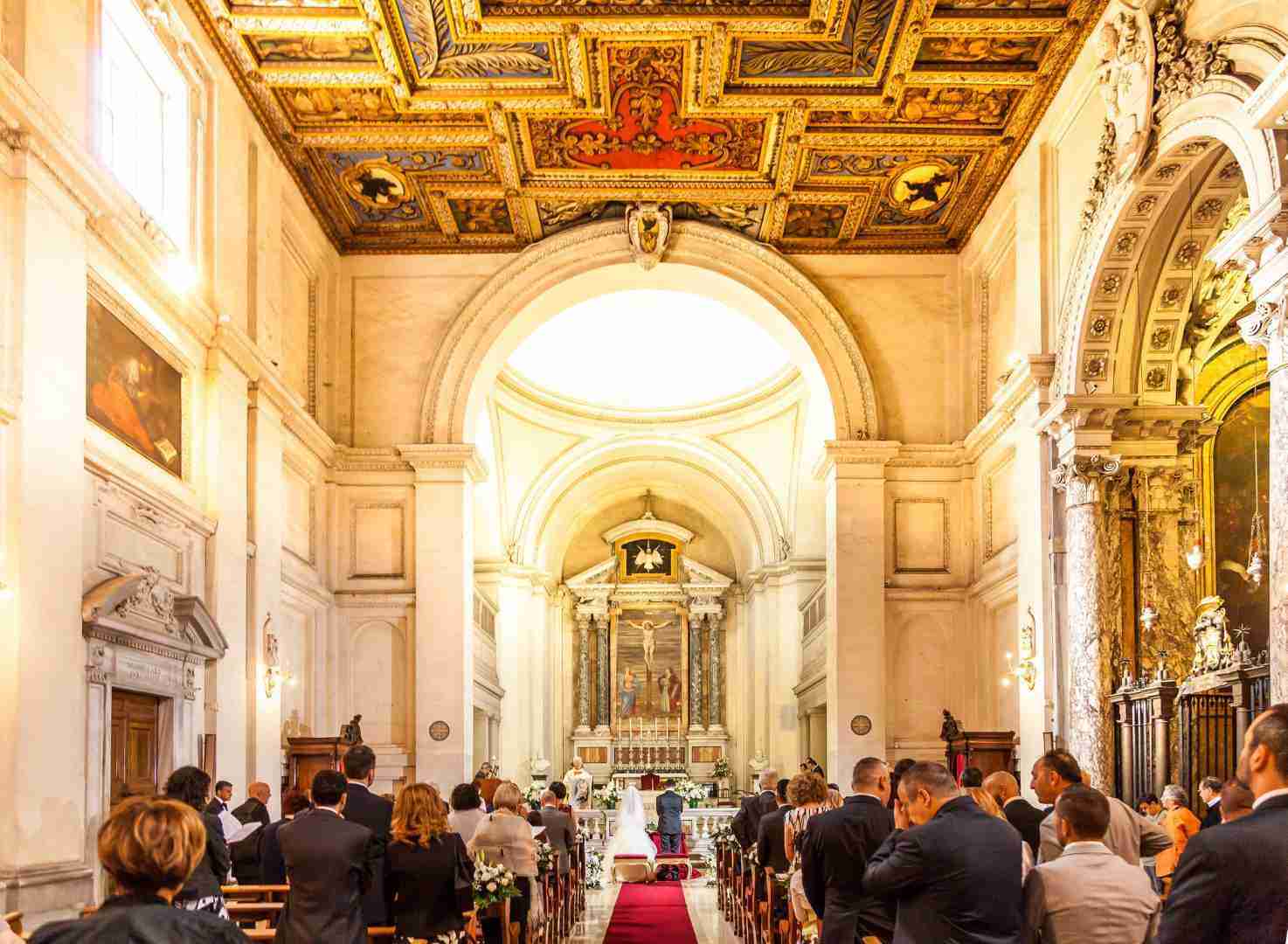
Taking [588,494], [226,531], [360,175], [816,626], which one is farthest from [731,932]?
[588,494]

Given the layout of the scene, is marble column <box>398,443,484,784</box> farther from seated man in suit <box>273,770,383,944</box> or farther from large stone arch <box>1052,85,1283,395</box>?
seated man in suit <box>273,770,383,944</box>

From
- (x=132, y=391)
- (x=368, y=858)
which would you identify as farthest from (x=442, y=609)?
(x=368, y=858)

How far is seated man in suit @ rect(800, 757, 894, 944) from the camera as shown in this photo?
24.1 feet

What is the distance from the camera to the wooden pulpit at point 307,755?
59.9 ft

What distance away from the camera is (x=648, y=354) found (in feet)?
108

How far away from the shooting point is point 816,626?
30.0m

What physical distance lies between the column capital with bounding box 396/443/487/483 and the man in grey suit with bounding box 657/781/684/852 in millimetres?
6323

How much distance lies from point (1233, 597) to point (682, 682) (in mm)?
21078

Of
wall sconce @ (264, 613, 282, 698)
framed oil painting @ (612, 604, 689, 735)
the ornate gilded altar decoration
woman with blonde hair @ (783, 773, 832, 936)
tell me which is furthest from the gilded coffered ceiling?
framed oil painting @ (612, 604, 689, 735)

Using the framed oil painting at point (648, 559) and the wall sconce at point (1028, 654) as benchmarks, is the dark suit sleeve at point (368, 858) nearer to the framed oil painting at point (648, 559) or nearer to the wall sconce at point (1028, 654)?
the wall sconce at point (1028, 654)

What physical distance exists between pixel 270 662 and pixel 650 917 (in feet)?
18.0

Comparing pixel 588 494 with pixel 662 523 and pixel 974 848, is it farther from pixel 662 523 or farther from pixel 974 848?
pixel 974 848

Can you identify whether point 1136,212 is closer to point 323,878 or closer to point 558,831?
point 558,831

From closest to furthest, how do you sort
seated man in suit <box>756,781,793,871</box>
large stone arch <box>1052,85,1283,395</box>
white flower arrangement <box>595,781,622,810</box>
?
large stone arch <box>1052,85,1283,395</box> → seated man in suit <box>756,781,793,871</box> → white flower arrangement <box>595,781,622,810</box>
